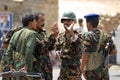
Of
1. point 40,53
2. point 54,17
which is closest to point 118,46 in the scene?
point 54,17

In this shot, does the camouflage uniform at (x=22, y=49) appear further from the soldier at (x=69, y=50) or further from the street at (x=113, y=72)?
the street at (x=113, y=72)

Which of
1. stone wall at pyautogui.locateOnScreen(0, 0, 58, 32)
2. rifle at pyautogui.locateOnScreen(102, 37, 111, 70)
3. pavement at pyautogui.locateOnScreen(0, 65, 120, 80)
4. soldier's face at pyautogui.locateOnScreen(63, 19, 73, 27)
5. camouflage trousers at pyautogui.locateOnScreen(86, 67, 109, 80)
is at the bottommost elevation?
pavement at pyautogui.locateOnScreen(0, 65, 120, 80)

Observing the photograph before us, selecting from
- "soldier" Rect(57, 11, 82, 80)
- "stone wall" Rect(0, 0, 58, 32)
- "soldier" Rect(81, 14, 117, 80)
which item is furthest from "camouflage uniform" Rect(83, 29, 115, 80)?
"stone wall" Rect(0, 0, 58, 32)

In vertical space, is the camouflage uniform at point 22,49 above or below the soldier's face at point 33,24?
below

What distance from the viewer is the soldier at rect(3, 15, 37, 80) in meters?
6.79

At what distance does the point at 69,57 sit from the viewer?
768 centimetres

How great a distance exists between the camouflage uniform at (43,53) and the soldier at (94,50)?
1.86 feet

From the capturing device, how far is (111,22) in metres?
37.2

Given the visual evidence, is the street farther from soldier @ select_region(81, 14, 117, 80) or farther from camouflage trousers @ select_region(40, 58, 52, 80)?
soldier @ select_region(81, 14, 117, 80)

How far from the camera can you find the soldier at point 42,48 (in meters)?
7.18

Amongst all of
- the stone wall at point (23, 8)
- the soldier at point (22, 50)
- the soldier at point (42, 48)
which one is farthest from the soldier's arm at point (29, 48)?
the stone wall at point (23, 8)

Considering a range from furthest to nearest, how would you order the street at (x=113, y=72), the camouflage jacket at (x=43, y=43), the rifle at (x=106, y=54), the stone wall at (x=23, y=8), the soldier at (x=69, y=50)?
the stone wall at (x=23, y=8)
the street at (x=113, y=72)
the soldier at (x=69, y=50)
the rifle at (x=106, y=54)
the camouflage jacket at (x=43, y=43)

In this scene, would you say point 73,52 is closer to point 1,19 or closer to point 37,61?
point 37,61

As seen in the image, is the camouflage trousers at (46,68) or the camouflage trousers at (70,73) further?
the camouflage trousers at (70,73)
